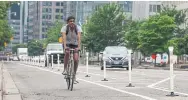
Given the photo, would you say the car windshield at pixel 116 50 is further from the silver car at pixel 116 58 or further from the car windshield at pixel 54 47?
the car windshield at pixel 54 47

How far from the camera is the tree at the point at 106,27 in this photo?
68562 mm

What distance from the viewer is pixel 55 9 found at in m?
200

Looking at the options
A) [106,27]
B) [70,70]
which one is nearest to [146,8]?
[106,27]

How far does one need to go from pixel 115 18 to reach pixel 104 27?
80.5 inches

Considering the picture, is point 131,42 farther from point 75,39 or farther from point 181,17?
point 75,39

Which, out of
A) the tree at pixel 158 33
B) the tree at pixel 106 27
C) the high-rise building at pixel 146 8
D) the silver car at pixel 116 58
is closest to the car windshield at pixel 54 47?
the tree at pixel 158 33

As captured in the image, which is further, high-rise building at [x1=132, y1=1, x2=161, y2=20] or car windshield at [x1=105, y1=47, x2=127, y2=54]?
high-rise building at [x1=132, y1=1, x2=161, y2=20]

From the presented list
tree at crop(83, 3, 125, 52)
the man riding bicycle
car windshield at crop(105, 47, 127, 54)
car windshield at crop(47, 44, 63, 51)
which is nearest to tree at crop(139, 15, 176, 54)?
car windshield at crop(47, 44, 63, 51)

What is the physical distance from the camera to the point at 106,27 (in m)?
68.8

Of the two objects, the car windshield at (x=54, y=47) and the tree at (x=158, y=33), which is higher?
the tree at (x=158, y=33)

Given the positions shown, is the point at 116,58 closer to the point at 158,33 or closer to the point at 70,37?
the point at 70,37

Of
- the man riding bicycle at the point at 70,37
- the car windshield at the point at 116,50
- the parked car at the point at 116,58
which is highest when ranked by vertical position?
the man riding bicycle at the point at 70,37

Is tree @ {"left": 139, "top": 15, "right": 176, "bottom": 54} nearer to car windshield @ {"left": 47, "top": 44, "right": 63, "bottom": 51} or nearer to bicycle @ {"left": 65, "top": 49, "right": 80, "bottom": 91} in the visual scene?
car windshield @ {"left": 47, "top": 44, "right": 63, "bottom": 51}

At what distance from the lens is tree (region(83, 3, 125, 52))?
6856 centimetres
